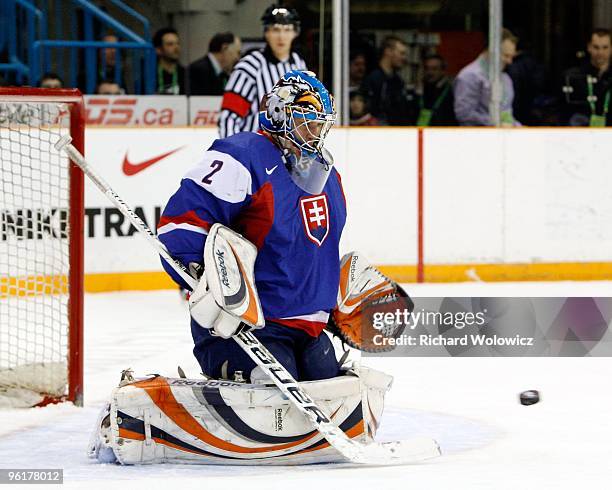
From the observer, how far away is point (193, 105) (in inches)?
295

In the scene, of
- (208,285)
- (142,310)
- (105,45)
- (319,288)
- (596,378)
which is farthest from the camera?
(105,45)

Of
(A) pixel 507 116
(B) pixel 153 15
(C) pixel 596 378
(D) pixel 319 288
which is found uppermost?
(B) pixel 153 15

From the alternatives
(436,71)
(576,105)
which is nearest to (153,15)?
(436,71)

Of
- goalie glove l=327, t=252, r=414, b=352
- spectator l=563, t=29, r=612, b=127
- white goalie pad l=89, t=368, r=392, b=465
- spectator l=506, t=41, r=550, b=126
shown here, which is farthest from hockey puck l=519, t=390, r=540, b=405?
spectator l=563, t=29, r=612, b=127

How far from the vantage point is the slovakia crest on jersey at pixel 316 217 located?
3697 mm

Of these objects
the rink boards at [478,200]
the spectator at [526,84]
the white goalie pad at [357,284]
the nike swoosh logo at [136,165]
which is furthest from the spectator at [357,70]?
the white goalie pad at [357,284]

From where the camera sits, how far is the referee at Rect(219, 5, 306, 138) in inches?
263

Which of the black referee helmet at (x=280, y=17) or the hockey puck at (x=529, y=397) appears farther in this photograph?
the black referee helmet at (x=280, y=17)

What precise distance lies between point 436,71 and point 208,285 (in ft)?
15.6

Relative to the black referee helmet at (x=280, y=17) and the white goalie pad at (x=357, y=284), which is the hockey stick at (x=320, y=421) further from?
the black referee helmet at (x=280, y=17)

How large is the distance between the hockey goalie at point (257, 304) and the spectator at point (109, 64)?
3789 millimetres

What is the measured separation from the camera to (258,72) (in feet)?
22.0

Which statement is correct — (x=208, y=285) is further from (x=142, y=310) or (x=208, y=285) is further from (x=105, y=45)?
(x=105, y=45)

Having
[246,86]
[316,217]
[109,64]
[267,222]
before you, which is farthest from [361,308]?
[109,64]
